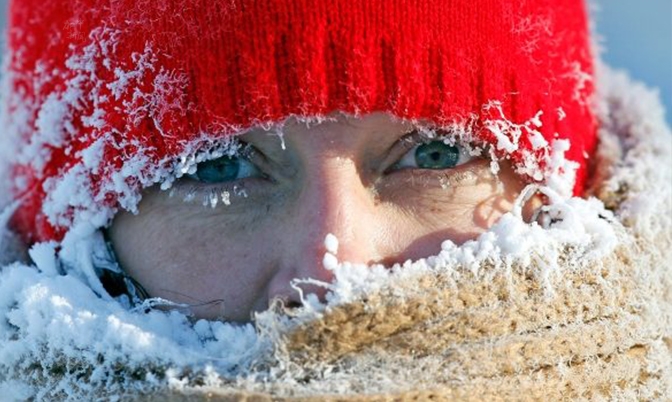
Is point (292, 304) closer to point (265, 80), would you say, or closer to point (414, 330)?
point (414, 330)

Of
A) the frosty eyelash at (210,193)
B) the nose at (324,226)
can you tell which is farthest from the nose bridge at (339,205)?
the frosty eyelash at (210,193)

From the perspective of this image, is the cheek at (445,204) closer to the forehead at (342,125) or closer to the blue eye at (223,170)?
the forehead at (342,125)

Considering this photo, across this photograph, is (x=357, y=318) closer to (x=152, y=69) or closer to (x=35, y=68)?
(x=152, y=69)

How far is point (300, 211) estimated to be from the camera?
1.29 m

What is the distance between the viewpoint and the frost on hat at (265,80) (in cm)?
126

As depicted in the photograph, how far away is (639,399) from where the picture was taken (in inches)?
52.8

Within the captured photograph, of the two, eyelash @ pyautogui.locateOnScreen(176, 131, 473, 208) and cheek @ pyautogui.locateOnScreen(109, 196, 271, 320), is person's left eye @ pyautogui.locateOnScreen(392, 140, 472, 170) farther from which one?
cheek @ pyautogui.locateOnScreen(109, 196, 271, 320)

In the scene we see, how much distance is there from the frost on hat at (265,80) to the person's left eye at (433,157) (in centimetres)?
4

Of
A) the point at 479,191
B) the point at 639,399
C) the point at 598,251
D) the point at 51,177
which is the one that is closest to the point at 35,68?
the point at 51,177

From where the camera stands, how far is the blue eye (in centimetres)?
137

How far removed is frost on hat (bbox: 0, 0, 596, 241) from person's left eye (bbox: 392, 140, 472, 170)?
0.04 metres

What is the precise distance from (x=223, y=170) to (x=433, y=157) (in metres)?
0.28

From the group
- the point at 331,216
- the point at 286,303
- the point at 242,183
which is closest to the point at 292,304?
the point at 286,303

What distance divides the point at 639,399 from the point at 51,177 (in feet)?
2.84
